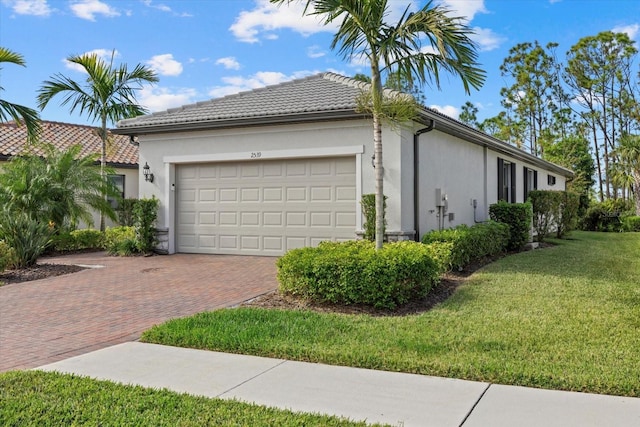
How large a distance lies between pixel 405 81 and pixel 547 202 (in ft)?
31.9

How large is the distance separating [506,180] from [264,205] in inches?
389

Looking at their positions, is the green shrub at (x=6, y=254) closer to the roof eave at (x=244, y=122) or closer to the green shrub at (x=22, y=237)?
the green shrub at (x=22, y=237)

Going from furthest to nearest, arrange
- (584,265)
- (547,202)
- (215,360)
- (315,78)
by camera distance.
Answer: (547,202) < (315,78) < (584,265) < (215,360)

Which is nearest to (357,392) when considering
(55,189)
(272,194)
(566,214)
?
(272,194)

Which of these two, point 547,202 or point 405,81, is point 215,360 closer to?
point 405,81

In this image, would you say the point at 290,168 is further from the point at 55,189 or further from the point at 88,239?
the point at 88,239

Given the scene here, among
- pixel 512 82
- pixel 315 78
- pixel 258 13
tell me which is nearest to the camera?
pixel 258 13

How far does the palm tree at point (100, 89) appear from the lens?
15.2 metres

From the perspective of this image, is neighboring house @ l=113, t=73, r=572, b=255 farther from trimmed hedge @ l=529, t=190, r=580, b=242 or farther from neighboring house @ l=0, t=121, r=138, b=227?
neighboring house @ l=0, t=121, r=138, b=227

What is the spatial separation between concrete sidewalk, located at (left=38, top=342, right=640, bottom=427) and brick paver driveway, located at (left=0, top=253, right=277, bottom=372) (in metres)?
0.72

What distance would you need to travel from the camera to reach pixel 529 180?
21453mm

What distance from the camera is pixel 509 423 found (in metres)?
3.48

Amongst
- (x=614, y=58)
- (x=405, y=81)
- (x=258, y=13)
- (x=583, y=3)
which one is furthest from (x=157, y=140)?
(x=614, y=58)

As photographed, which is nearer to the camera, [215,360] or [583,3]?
[215,360]
